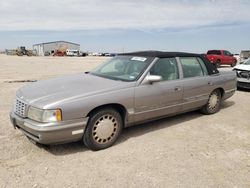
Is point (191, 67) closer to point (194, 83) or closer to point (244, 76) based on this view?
point (194, 83)

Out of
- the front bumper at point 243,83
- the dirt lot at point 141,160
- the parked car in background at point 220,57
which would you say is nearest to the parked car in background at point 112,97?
the dirt lot at point 141,160

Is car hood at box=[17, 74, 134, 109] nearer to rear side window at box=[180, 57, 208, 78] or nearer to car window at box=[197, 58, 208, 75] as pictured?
rear side window at box=[180, 57, 208, 78]

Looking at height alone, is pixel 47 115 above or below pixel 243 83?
above

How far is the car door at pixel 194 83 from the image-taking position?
16.8ft

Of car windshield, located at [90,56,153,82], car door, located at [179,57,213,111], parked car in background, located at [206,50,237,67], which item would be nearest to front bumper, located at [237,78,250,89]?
car door, located at [179,57,213,111]

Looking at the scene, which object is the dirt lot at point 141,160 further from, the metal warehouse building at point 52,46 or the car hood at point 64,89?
the metal warehouse building at point 52,46

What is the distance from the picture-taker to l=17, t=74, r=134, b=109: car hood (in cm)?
352

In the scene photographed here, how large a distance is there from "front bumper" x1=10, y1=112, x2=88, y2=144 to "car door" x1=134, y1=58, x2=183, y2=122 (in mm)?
1102

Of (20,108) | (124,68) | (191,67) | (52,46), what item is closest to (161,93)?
(124,68)

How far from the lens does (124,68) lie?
4797mm

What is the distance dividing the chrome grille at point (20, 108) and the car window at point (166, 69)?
2217 millimetres

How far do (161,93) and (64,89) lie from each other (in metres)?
1.76

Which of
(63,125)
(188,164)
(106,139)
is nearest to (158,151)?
(188,164)

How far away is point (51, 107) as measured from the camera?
3.36 meters
